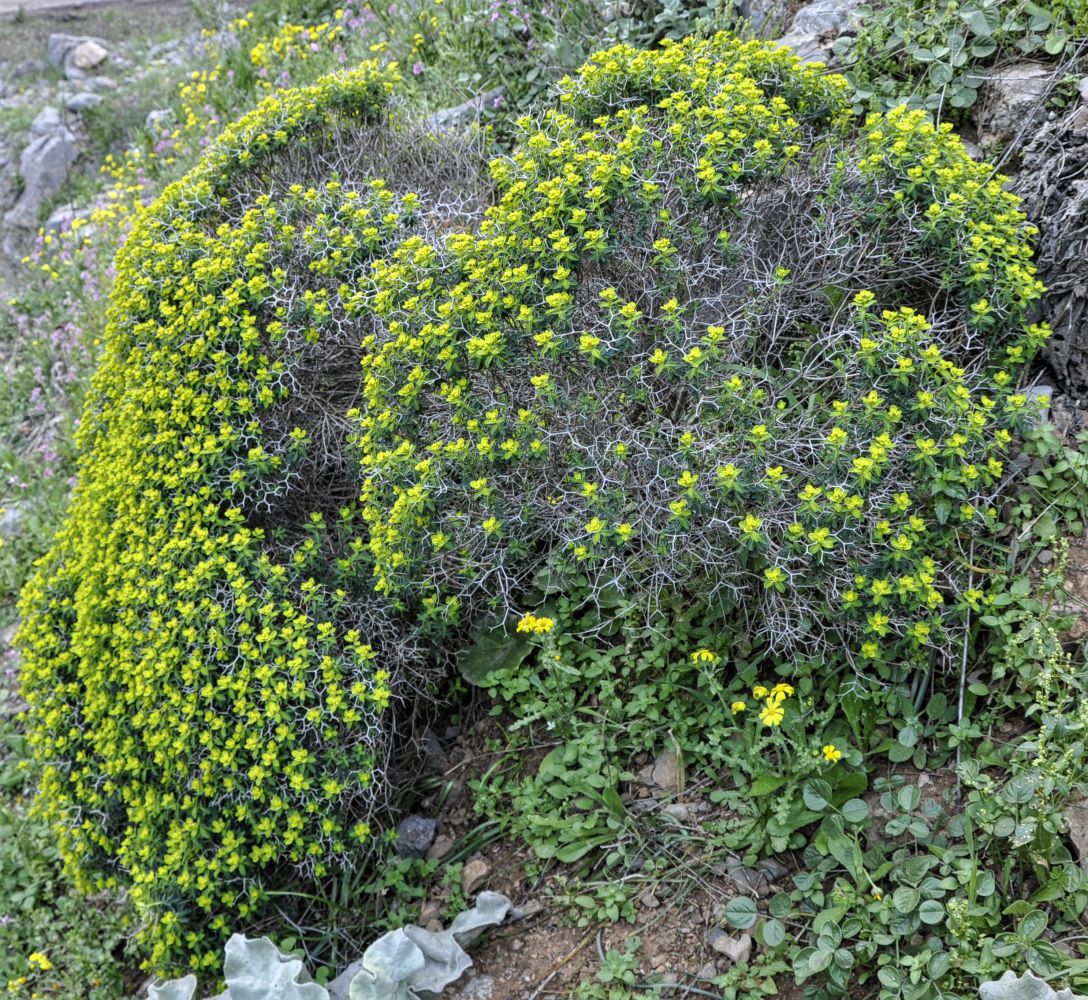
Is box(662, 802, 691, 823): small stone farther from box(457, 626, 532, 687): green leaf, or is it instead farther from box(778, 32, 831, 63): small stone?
box(778, 32, 831, 63): small stone

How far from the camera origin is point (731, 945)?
8.91 feet

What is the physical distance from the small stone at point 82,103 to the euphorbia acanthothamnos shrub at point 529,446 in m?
6.00

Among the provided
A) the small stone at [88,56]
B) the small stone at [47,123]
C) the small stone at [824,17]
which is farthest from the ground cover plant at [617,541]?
the small stone at [88,56]

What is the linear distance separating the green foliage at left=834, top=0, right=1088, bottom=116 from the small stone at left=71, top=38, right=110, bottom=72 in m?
8.28

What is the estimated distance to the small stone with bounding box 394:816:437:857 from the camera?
3.30 metres

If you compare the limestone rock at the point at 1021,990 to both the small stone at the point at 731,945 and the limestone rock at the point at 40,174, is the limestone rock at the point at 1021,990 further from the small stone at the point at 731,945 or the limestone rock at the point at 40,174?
the limestone rock at the point at 40,174

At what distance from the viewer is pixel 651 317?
313 centimetres

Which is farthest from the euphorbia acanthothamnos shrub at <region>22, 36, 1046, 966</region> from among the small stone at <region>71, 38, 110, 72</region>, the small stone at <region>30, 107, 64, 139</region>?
the small stone at <region>71, 38, 110, 72</region>

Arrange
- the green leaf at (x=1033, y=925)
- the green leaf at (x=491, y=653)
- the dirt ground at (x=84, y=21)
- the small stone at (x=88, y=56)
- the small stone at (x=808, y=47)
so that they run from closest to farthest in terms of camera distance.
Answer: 1. the green leaf at (x=1033, y=925)
2. the green leaf at (x=491, y=653)
3. the small stone at (x=808, y=47)
4. the small stone at (x=88, y=56)
5. the dirt ground at (x=84, y=21)

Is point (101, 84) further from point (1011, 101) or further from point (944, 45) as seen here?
point (1011, 101)

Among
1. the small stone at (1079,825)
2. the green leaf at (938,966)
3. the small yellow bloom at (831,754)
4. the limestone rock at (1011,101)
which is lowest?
the green leaf at (938,966)

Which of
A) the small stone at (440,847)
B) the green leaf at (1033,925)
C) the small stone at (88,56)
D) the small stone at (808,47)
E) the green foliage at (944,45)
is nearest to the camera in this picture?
the green leaf at (1033,925)

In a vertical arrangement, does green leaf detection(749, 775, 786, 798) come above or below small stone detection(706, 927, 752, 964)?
above

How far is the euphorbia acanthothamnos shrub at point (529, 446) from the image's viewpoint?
2.82 m
